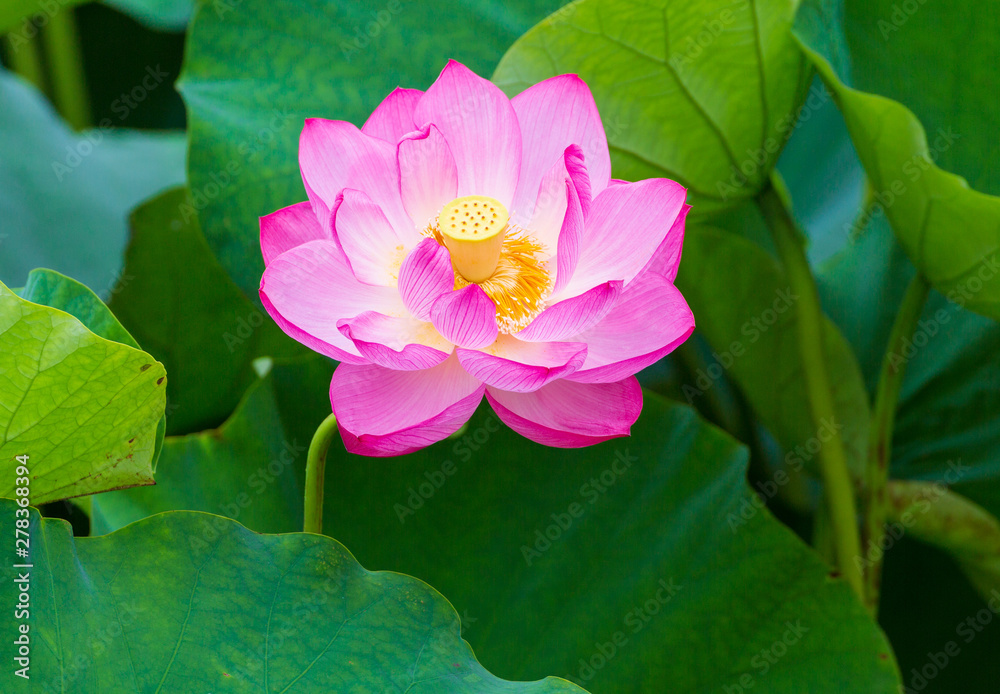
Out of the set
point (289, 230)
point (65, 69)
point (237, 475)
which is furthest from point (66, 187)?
point (289, 230)

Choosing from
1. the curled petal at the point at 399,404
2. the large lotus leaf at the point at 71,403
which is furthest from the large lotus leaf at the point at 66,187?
the curled petal at the point at 399,404

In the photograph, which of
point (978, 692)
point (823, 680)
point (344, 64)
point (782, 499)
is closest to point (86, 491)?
point (344, 64)
